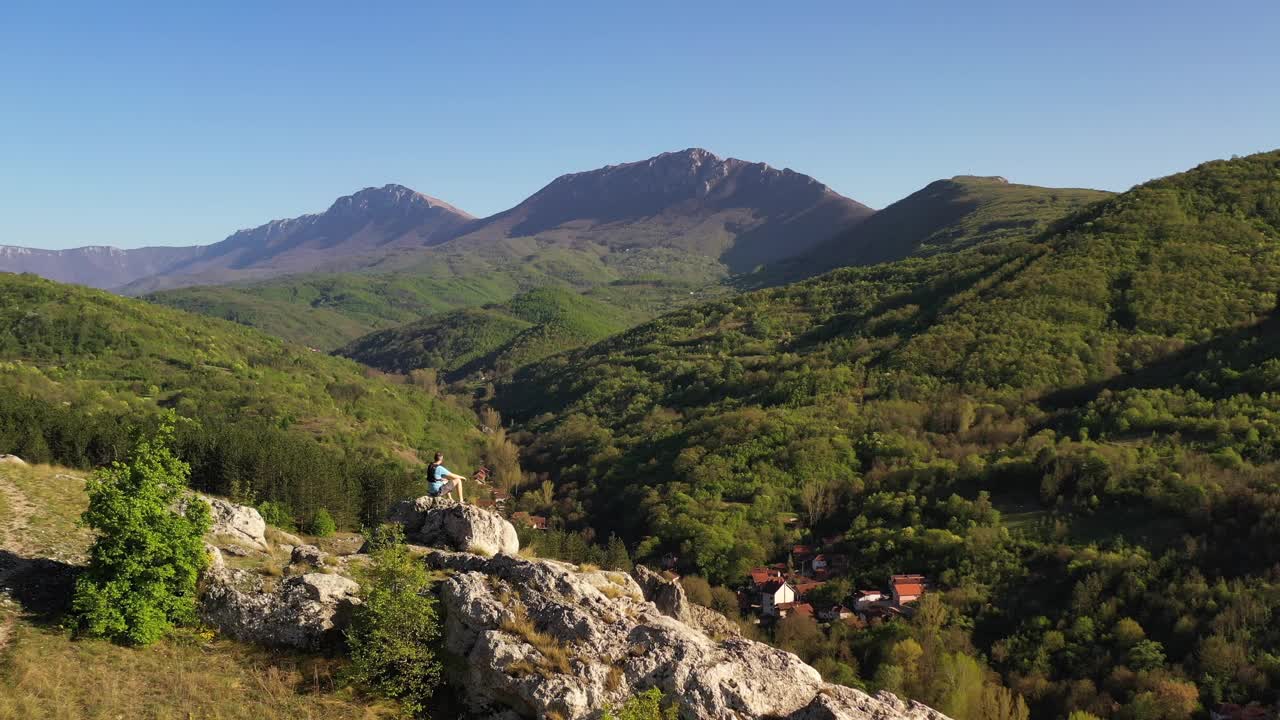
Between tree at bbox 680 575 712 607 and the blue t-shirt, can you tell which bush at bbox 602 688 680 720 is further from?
tree at bbox 680 575 712 607

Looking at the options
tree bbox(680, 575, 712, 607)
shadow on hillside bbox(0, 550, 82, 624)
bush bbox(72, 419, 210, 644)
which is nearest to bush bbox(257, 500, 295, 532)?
shadow on hillside bbox(0, 550, 82, 624)

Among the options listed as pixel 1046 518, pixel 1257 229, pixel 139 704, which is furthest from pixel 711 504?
pixel 1257 229

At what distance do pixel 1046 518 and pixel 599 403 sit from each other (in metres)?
100

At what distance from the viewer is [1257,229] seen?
4451 inches

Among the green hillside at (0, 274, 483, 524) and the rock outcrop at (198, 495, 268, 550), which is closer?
the rock outcrop at (198, 495, 268, 550)

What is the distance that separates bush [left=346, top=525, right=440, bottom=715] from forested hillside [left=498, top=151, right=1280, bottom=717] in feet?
103

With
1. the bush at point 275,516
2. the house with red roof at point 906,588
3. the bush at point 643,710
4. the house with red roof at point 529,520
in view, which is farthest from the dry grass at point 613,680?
the house with red roof at point 529,520

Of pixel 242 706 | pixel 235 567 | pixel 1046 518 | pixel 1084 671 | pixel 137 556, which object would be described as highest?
pixel 137 556

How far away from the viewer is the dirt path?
1917 cm

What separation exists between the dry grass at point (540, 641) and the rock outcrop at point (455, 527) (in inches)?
281

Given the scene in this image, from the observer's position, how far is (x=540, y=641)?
19219 millimetres

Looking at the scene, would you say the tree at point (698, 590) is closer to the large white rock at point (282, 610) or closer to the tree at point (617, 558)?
the tree at point (617, 558)

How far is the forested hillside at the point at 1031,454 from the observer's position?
164 feet

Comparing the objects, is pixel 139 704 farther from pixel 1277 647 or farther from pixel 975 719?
pixel 1277 647
